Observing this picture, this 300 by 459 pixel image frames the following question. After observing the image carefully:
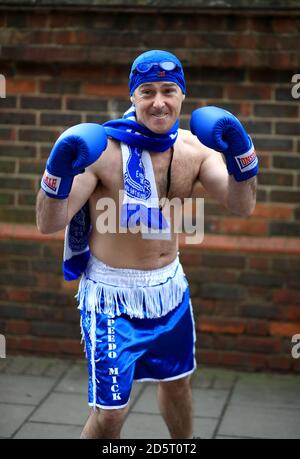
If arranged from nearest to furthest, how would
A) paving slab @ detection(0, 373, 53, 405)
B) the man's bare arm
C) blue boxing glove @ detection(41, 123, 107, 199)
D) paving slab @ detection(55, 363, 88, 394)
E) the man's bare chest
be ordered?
blue boxing glove @ detection(41, 123, 107, 199) → the man's bare arm → the man's bare chest → paving slab @ detection(0, 373, 53, 405) → paving slab @ detection(55, 363, 88, 394)

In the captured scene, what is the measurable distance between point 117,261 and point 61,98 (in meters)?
2.02

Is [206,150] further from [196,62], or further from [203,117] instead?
[196,62]

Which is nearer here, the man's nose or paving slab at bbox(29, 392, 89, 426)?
the man's nose

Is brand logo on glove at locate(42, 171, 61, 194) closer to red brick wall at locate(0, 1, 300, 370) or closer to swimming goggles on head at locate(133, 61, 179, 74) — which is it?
swimming goggles on head at locate(133, 61, 179, 74)

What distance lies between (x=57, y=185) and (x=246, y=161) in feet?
2.63

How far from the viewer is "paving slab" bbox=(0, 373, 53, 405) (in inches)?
210

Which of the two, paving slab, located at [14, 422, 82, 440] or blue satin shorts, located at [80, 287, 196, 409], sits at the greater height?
blue satin shorts, located at [80, 287, 196, 409]

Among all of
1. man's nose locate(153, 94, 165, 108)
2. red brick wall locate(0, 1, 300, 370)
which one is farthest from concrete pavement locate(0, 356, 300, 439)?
man's nose locate(153, 94, 165, 108)

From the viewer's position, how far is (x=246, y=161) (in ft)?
12.7

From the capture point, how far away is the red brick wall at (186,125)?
5574 mm

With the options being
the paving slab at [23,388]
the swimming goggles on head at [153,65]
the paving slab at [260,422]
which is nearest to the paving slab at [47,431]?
the paving slab at [23,388]

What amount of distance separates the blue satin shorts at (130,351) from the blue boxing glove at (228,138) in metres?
0.75
